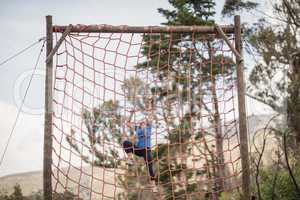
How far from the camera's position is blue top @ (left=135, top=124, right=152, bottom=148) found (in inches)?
194

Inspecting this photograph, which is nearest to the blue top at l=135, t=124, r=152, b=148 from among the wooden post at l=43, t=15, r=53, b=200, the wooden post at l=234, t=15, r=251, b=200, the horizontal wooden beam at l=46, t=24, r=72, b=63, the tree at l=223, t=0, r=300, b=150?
Answer: the wooden post at l=234, t=15, r=251, b=200

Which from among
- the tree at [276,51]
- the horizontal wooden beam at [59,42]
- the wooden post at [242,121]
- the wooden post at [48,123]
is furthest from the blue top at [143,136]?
the tree at [276,51]

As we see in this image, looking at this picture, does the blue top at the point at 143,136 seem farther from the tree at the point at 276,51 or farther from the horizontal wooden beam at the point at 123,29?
the tree at the point at 276,51

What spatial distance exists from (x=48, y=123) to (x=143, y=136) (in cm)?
140

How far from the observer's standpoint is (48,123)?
3867mm

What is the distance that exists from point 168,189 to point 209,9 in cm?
558

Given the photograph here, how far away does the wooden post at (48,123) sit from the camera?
12.4 ft

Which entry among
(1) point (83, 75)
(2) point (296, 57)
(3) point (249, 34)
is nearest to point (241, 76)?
(1) point (83, 75)

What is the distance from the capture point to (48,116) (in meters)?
3.87

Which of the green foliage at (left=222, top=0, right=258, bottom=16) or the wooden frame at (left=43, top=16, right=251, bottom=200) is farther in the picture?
the green foliage at (left=222, top=0, right=258, bottom=16)

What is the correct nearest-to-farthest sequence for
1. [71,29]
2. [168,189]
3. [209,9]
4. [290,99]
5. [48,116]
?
[48,116]
[71,29]
[168,189]
[290,99]
[209,9]

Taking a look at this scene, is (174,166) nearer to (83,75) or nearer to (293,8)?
(293,8)

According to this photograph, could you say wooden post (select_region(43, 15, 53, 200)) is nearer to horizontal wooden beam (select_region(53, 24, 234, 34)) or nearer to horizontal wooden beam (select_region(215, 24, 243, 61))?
horizontal wooden beam (select_region(53, 24, 234, 34))

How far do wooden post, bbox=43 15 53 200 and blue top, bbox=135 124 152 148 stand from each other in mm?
1284
